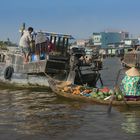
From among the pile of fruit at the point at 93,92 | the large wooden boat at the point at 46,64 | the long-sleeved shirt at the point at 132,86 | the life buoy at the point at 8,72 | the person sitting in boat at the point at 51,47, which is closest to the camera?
the long-sleeved shirt at the point at 132,86

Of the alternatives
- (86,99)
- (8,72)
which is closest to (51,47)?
(8,72)

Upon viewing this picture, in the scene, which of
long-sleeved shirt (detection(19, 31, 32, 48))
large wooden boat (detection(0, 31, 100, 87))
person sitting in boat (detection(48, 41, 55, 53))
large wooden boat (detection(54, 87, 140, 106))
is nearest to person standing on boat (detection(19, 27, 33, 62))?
long-sleeved shirt (detection(19, 31, 32, 48))

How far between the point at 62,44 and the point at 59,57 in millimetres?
1623

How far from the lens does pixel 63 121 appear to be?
45.3 feet

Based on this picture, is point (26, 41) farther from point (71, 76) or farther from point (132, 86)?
point (132, 86)

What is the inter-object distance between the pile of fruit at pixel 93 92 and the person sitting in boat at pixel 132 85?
32cm

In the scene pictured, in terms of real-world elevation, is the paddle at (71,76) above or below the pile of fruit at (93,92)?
above

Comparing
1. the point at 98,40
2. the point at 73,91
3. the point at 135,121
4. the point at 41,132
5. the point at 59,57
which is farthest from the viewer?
the point at 98,40

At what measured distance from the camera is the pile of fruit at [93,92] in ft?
53.7

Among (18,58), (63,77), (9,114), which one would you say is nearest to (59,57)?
(63,77)

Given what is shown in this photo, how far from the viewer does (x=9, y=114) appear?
15.3 m

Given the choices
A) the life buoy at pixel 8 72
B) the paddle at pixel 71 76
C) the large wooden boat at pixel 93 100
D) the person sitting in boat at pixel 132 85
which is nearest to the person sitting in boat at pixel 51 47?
the paddle at pixel 71 76

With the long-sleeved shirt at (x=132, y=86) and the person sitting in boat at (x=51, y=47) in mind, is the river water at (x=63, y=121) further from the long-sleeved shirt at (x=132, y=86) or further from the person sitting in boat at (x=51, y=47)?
the person sitting in boat at (x=51, y=47)

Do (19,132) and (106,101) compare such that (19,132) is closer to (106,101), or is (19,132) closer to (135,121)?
(135,121)
